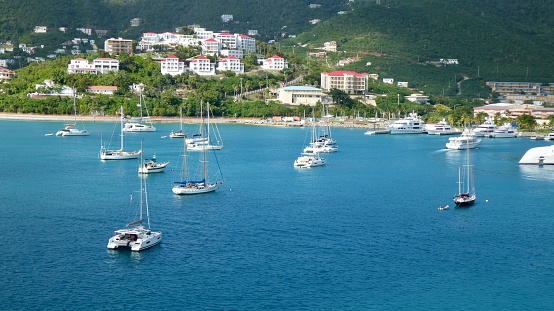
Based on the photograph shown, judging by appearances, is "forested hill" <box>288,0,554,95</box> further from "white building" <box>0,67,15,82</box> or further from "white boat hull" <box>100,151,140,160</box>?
"white boat hull" <box>100,151,140,160</box>

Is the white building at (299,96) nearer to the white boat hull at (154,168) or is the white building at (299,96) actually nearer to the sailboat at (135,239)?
the white boat hull at (154,168)

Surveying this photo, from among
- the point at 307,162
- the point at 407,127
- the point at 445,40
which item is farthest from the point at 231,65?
the point at 307,162

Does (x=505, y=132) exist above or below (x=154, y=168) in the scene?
above

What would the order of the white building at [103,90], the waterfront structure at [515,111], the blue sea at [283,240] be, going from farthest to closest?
the white building at [103,90], the waterfront structure at [515,111], the blue sea at [283,240]

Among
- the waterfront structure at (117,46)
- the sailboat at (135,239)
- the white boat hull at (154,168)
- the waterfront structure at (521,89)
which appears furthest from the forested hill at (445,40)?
the sailboat at (135,239)

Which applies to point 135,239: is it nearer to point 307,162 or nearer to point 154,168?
point 154,168

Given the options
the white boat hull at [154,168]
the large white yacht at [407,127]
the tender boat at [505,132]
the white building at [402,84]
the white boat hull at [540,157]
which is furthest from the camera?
the white building at [402,84]
